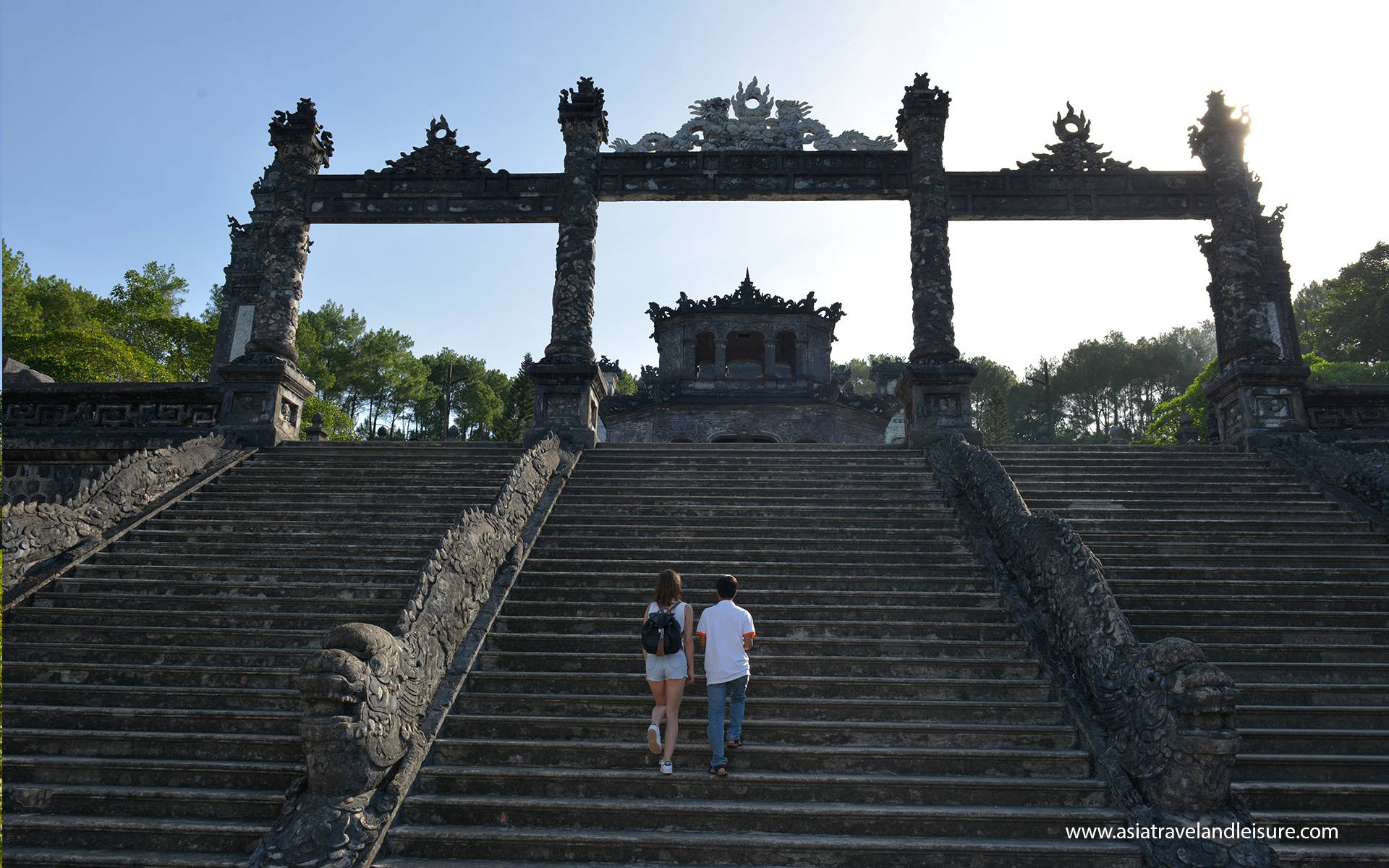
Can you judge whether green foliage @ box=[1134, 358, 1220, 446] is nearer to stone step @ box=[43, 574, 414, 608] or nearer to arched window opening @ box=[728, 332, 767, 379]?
arched window opening @ box=[728, 332, 767, 379]

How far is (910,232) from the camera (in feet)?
47.2

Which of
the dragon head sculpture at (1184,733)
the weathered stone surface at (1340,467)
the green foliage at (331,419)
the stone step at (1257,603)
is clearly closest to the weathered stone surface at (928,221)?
the weathered stone surface at (1340,467)

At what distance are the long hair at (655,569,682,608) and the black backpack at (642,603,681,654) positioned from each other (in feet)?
0.33

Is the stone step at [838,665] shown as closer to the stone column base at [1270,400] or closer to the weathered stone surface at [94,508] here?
the weathered stone surface at [94,508]

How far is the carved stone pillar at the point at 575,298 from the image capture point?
13.0 meters

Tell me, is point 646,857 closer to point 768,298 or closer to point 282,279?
point 282,279

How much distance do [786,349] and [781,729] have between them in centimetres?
2250

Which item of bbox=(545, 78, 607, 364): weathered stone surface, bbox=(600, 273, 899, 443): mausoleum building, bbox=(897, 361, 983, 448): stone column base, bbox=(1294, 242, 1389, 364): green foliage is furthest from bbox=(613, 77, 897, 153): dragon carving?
bbox=(1294, 242, 1389, 364): green foliage

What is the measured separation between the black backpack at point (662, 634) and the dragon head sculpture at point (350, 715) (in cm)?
172

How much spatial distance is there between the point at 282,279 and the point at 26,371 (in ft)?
13.5

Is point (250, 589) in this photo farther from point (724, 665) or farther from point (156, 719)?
point (724, 665)

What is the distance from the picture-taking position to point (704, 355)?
28438 mm

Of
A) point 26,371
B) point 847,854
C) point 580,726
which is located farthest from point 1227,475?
point 26,371

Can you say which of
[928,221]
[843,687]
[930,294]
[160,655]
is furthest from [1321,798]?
[928,221]
